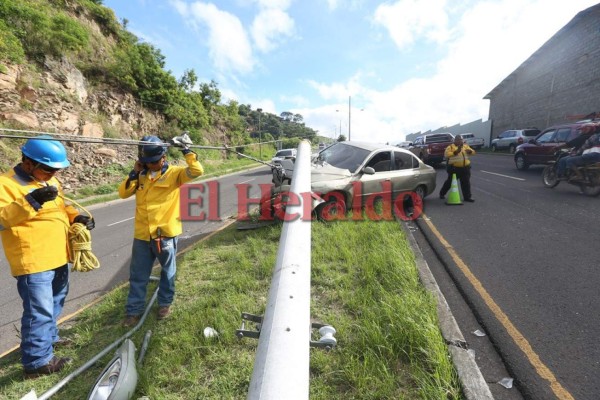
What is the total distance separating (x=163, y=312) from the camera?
10.3ft

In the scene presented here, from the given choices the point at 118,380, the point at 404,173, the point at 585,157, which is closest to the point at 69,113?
the point at 404,173

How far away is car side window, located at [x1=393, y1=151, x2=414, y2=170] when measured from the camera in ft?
23.2

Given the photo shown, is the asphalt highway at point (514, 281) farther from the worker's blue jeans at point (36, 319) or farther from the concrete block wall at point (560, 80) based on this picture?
the concrete block wall at point (560, 80)

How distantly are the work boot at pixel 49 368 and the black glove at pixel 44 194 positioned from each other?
144 cm

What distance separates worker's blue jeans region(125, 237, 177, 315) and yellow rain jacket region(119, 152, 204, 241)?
114mm

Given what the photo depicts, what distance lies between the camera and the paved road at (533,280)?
2293mm

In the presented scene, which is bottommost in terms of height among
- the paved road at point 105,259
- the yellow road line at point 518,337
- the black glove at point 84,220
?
the paved road at point 105,259

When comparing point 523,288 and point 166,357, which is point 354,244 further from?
point 166,357

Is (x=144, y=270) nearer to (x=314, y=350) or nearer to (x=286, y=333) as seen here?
(x=314, y=350)

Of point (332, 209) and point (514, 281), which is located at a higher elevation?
point (332, 209)

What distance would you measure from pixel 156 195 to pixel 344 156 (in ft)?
16.6

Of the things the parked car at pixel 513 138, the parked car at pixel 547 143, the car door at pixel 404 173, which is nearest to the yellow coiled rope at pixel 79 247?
the car door at pixel 404 173

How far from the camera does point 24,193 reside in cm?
230

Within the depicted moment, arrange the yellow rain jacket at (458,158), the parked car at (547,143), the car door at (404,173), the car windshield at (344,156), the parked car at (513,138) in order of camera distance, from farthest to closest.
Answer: the parked car at (513,138) < the parked car at (547,143) < the yellow rain jacket at (458,158) < the car door at (404,173) < the car windshield at (344,156)
